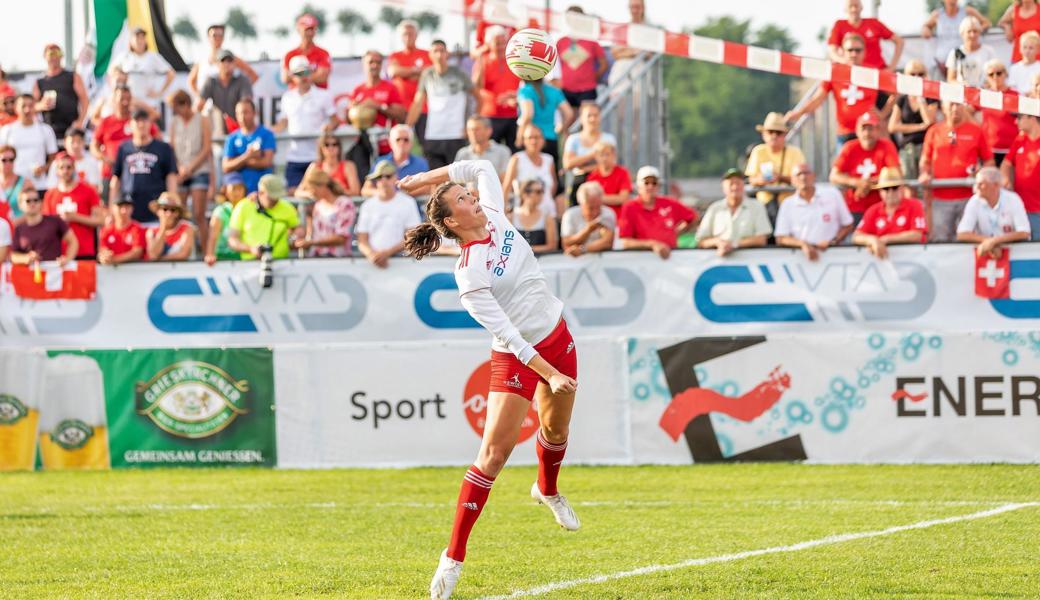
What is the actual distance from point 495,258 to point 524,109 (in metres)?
9.01

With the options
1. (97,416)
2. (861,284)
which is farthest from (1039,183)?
(97,416)

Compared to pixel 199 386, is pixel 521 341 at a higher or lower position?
higher

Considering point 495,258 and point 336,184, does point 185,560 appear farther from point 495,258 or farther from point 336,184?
point 336,184

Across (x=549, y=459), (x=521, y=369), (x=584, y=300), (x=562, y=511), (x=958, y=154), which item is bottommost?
(x=562, y=511)

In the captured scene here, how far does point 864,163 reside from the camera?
15820 millimetres

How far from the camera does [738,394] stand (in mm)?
13664

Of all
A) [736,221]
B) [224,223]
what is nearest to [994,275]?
[736,221]

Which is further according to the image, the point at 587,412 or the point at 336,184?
the point at 336,184

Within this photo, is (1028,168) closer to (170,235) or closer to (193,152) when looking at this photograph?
(170,235)

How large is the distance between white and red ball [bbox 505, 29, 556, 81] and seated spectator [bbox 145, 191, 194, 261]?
25.2 ft

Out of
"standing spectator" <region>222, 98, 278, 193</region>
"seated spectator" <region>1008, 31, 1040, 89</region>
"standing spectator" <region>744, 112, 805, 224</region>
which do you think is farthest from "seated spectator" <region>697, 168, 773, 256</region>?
"standing spectator" <region>222, 98, 278, 193</region>

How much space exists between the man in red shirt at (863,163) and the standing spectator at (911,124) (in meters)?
0.66

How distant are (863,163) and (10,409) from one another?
360 inches

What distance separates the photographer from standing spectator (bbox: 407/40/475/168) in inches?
676
